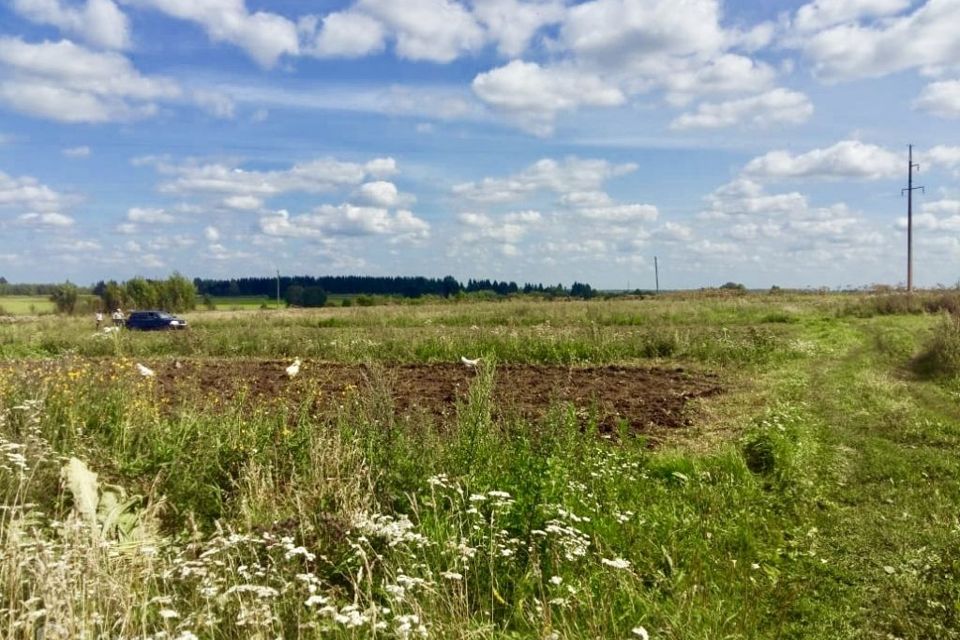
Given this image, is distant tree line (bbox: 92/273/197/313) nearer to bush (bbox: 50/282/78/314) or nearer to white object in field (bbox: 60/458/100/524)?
bush (bbox: 50/282/78/314)

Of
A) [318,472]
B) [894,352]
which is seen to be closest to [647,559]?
[318,472]

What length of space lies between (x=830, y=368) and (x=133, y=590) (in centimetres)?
1525

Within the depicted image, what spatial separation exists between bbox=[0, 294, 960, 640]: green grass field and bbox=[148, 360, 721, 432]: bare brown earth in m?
0.44

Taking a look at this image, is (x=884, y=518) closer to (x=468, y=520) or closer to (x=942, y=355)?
(x=468, y=520)

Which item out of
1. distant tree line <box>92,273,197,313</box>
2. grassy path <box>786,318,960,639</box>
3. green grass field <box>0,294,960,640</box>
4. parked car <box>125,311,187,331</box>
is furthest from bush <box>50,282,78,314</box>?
grassy path <box>786,318,960,639</box>

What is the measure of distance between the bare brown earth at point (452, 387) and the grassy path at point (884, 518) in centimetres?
236

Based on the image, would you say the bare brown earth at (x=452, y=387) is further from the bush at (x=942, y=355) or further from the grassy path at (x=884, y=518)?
the bush at (x=942, y=355)

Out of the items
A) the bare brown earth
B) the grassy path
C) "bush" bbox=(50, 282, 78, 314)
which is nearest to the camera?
the grassy path

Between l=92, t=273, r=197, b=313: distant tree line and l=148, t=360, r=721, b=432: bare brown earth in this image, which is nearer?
l=148, t=360, r=721, b=432: bare brown earth

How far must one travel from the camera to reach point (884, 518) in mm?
6305

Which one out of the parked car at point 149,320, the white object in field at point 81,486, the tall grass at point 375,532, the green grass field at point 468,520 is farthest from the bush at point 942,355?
the parked car at point 149,320

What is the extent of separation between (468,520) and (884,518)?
4019 mm

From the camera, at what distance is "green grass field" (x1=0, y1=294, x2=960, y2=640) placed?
373 cm

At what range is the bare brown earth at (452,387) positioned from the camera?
10055 mm
